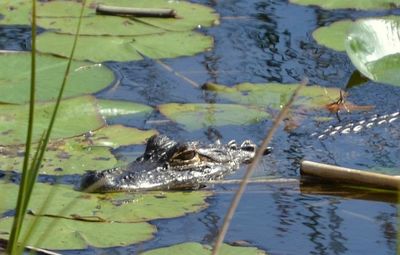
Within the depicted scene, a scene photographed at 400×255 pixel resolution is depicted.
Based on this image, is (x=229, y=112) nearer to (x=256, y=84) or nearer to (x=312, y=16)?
(x=256, y=84)

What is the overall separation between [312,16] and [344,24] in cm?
52

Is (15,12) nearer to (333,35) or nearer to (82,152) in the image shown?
(333,35)

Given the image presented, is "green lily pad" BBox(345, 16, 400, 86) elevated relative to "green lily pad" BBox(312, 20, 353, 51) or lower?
elevated

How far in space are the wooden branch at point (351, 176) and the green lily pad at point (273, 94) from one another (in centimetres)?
91

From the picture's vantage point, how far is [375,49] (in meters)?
4.46

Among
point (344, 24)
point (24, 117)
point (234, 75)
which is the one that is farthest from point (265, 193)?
point (344, 24)

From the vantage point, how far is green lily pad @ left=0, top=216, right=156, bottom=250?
3316mm

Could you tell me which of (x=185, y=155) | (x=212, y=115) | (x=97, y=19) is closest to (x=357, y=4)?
(x=97, y=19)

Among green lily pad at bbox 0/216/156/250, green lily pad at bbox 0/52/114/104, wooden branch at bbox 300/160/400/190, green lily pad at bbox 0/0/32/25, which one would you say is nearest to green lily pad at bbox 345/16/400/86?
wooden branch at bbox 300/160/400/190

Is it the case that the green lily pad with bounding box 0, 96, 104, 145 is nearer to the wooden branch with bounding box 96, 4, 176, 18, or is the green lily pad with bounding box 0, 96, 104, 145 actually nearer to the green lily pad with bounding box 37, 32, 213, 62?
the green lily pad with bounding box 37, 32, 213, 62

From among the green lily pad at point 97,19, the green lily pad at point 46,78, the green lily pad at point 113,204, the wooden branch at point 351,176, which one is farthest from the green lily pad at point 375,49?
the green lily pad at point 97,19

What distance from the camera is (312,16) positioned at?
6410mm

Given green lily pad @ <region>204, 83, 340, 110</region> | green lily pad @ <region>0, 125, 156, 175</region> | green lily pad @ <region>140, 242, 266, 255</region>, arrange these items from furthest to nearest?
green lily pad @ <region>204, 83, 340, 110</region>
green lily pad @ <region>0, 125, 156, 175</region>
green lily pad @ <region>140, 242, 266, 255</region>

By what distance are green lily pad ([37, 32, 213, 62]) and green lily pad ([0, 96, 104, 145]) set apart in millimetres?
786
